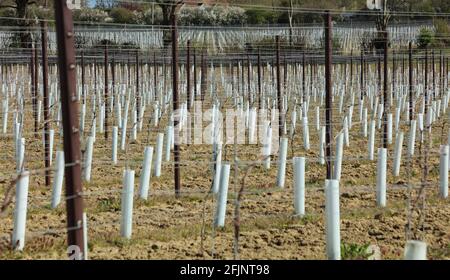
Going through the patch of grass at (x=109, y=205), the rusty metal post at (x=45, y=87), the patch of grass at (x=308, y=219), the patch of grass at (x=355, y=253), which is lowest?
the patch of grass at (x=308, y=219)

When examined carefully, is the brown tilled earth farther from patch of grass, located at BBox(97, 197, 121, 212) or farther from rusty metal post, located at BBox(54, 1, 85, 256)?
rusty metal post, located at BBox(54, 1, 85, 256)

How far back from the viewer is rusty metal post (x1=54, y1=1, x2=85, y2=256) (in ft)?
10.6

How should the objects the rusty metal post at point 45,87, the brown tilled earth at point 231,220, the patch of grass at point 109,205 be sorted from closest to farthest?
the brown tilled earth at point 231,220 → the patch of grass at point 109,205 → the rusty metal post at point 45,87

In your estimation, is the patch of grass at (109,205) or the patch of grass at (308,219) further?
the patch of grass at (109,205)

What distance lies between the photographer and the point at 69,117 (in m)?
3.23

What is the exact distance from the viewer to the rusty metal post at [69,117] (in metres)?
3.22

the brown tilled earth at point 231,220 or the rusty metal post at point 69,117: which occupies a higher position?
the rusty metal post at point 69,117

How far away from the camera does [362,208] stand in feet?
19.0

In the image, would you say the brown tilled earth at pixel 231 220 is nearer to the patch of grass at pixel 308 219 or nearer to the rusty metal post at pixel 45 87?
the patch of grass at pixel 308 219

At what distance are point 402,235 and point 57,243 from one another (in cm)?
253

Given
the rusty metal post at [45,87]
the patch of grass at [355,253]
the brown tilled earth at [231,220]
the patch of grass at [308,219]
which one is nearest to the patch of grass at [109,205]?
the brown tilled earth at [231,220]

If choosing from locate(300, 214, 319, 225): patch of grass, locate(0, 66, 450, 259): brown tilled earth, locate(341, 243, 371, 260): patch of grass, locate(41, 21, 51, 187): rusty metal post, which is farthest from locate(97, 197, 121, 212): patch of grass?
locate(341, 243, 371, 260): patch of grass

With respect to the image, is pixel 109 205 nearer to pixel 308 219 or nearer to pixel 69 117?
pixel 308 219
